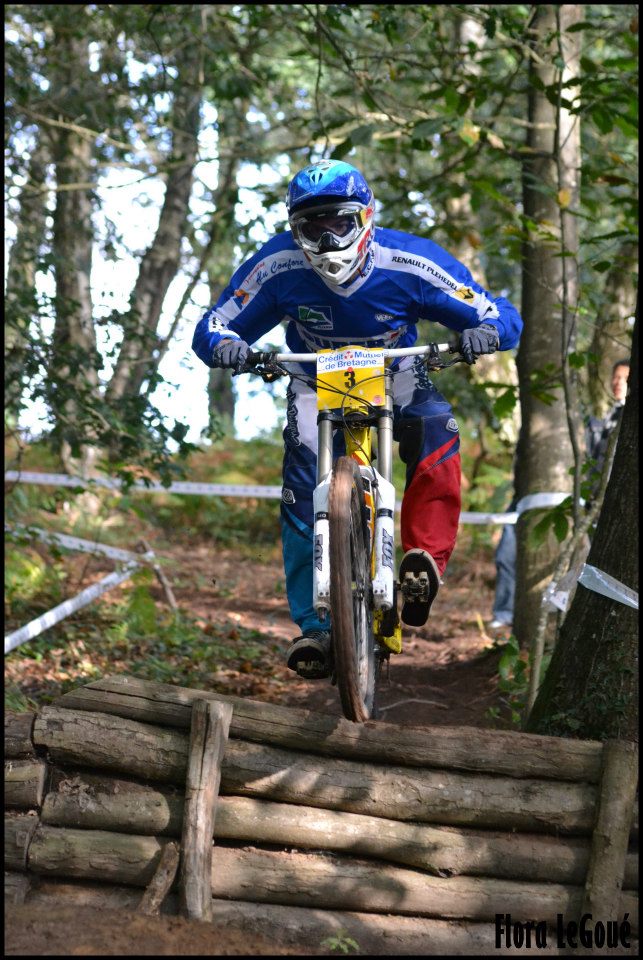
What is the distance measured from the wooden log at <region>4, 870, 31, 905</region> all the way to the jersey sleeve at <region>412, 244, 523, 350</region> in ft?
10.3

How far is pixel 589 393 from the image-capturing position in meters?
11.7

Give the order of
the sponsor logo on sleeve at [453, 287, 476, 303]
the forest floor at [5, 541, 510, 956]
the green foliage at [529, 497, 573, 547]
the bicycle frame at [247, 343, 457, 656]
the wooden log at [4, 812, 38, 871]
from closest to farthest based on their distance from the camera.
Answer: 1. the forest floor at [5, 541, 510, 956]
2. the wooden log at [4, 812, 38, 871]
3. the bicycle frame at [247, 343, 457, 656]
4. the sponsor logo on sleeve at [453, 287, 476, 303]
5. the green foliage at [529, 497, 573, 547]

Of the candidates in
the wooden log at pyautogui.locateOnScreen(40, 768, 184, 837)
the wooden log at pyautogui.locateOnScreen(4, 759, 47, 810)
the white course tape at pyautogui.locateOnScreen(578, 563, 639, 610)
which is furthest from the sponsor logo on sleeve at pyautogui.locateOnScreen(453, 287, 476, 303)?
the wooden log at pyautogui.locateOnScreen(4, 759, 47, 810)

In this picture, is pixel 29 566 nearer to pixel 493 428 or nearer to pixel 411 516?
pixel 411 516

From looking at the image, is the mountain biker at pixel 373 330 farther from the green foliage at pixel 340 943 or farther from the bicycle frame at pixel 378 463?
the green foliage at pixel 340 943

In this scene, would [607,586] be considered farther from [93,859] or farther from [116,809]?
[93,859]

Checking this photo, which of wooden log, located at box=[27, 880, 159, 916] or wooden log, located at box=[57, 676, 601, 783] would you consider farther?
wooden log, located at box=[57, 676, 601, 783]

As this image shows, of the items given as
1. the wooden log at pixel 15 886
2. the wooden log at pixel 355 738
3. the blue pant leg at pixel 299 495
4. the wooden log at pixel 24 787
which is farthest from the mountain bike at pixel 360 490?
the wooden log at pixel 15 886

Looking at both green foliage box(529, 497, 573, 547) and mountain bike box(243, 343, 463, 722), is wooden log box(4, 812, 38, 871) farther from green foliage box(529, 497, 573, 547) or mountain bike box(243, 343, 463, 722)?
green foliage box(529, 497, 573, 547)

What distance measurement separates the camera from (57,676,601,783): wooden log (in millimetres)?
4430

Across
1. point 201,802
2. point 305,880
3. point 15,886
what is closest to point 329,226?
point 201,802

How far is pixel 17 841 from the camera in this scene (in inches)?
163


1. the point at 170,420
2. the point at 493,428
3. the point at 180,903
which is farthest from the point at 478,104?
the point at 493,428

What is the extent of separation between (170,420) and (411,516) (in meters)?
3.20
